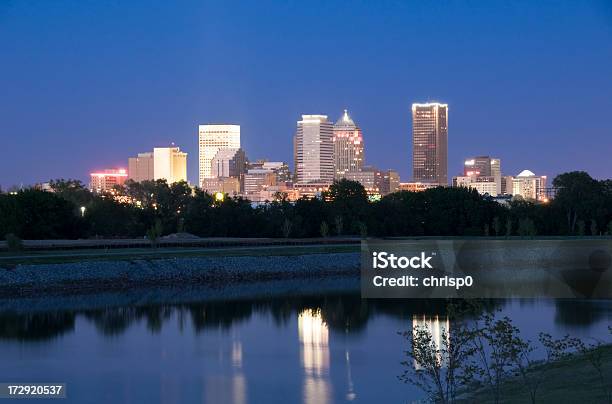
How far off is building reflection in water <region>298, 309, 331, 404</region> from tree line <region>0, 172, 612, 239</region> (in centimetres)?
3265

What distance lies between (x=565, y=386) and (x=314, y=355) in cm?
1208

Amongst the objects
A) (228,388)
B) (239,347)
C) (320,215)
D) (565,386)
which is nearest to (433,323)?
(239,347)

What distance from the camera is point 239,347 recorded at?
35875 millimetres

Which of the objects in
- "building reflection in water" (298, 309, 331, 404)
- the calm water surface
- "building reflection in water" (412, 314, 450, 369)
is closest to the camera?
"building reflection in water" (298, 309, 331, 404)

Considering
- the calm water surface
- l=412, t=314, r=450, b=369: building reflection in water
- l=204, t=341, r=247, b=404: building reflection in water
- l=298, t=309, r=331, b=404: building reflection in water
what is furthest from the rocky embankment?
l=204, t=341, r=247, b=404: building reflection in water

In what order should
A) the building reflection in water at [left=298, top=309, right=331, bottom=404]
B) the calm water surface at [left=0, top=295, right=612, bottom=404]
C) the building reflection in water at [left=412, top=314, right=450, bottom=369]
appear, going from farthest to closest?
the building reflection in water at [left=412, top=314, right=450, bottom=369]
the calm water surface at [left=0, top=295, right=612, bottom=404]
the building reflection in water at [left=298, top=309, right=331, bottom=404]

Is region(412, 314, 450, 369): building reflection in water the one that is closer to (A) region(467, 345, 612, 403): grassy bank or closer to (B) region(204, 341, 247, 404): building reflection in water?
(B) region(204, 341, 247, 404): building reflection in water

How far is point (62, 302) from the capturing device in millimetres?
50656

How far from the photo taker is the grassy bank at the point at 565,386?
20.9 meters

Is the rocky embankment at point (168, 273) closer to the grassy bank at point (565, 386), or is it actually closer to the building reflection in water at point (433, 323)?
the building reflection in water at point (433, 323)

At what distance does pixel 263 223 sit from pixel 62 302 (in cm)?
4777

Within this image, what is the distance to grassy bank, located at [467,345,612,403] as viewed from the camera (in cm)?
2092

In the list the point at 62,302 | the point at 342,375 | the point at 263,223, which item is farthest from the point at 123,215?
the point at 342,375

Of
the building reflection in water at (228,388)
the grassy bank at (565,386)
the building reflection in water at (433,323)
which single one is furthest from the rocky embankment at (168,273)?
the grassy bank at (565,386)
